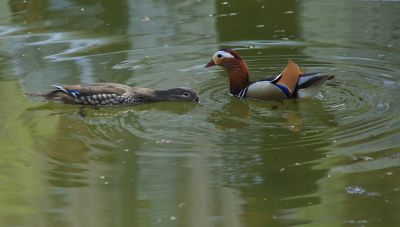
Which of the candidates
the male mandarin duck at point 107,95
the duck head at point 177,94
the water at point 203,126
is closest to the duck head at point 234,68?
the water at point 203,126

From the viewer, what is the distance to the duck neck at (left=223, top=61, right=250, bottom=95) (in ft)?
30.0

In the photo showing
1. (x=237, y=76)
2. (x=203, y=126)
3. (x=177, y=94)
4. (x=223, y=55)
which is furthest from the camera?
(x=223, y=55)

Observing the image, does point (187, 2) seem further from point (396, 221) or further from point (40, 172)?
point (396, 221)

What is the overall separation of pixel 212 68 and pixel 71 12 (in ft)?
11.6

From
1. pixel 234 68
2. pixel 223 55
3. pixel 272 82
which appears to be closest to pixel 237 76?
pixel 234 68

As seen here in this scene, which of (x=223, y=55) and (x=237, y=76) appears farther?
(x=223, y=55)

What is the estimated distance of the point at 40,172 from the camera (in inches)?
282

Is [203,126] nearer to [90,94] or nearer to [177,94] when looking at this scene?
[177,94]

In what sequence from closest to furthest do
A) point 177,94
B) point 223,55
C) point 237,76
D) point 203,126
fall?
point 203,126, point 177,94, point 237,76, point 223,55

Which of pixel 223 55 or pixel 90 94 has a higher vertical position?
pixel 223 55

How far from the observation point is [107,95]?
8.91 m

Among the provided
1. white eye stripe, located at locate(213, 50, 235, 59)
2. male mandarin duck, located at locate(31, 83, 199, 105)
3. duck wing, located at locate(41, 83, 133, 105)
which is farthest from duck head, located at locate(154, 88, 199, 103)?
white eye stripe, located at locate(213, 50, 235, 59)

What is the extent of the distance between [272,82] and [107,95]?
1.56 m

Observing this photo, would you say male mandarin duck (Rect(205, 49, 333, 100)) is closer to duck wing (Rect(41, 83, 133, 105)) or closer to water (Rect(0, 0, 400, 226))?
water (Rect(0, 0, 400, 226))
